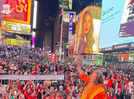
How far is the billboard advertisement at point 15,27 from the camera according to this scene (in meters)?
13.2

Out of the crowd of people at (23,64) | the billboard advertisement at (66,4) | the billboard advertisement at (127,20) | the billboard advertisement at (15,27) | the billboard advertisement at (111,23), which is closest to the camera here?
the billboard advertisement at (127,20)

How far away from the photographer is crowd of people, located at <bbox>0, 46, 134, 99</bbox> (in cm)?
630

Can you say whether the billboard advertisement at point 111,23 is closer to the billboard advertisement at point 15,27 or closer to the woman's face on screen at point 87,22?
the woman's face on screen at point 87,22

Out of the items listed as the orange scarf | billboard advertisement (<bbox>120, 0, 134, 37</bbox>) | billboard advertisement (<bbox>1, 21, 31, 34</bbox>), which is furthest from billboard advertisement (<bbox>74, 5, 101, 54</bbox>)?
the orange scarf

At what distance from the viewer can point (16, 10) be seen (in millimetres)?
13352

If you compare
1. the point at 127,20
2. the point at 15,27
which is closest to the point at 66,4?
the point at 15,27

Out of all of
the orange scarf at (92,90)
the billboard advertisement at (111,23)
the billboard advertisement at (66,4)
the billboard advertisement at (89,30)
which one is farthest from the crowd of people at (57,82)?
the billboard advertisement at (66,4)

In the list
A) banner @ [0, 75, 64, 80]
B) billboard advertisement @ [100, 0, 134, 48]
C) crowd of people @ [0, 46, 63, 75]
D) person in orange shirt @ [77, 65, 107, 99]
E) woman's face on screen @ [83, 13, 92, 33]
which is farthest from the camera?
woman's face on screen @ [83, 13, 92, 33]

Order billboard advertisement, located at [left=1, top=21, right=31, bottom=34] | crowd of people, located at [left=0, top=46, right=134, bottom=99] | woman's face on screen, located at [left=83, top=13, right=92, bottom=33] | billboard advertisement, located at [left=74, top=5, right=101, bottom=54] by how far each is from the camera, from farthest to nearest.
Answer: billboard advertisement, located at [left=1, top=21, right=31, bottom=34]
woman's face on screen, located at [left=83, top=13, right=92, bottom=33]
billboard advertisement, located at [left=74, top=5, right=101, bottom=54]
crowd of people, located at [left=0, top=46, right=134, bottom=99]

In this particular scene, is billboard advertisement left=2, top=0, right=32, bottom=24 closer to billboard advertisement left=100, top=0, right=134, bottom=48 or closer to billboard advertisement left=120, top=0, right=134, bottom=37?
billboard advertisement left=100, top=0, right=134, bottom=48

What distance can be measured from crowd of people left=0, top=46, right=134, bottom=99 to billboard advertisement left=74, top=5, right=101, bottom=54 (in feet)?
5.01

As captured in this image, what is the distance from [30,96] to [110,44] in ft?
10.9

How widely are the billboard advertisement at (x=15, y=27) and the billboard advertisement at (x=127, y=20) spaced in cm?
822

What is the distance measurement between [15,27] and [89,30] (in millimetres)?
6079
